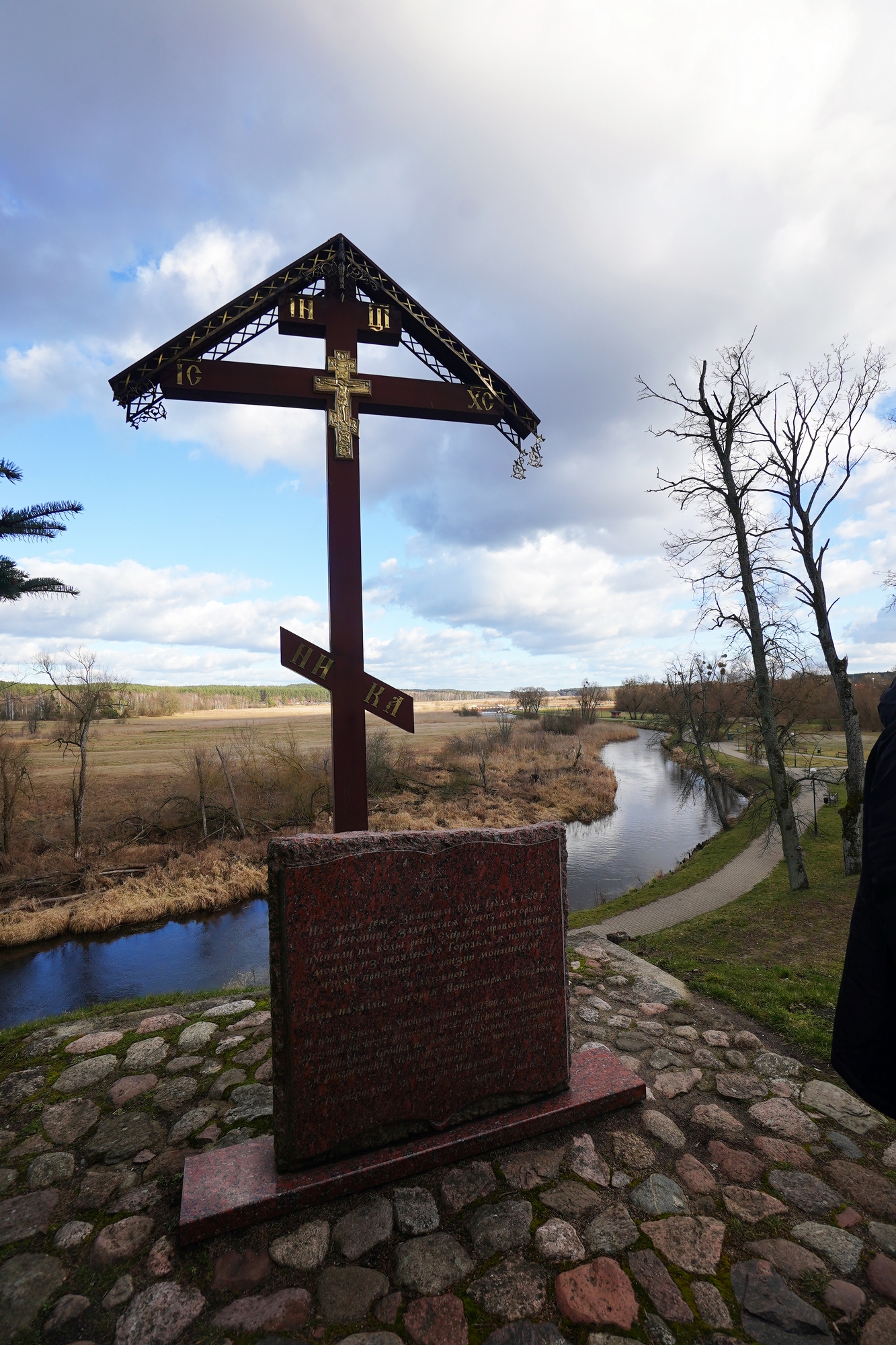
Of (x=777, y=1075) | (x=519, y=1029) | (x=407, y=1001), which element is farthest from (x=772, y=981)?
(x=407, y=1001)

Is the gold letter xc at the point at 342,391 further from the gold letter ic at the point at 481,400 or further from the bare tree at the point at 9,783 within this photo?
the bare tree at the point at 9,783

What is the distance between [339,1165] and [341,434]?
440 centimetres

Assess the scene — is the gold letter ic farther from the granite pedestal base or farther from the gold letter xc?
the granite pedestal base

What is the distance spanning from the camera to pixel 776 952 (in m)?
7.09

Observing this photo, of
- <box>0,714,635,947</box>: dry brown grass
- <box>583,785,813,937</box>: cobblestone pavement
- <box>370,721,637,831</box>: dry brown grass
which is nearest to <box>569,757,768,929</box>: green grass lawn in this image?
<box>583,785,813,937</box>: cobblestone pavement

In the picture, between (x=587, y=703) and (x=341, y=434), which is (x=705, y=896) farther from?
(x=587, y=703)

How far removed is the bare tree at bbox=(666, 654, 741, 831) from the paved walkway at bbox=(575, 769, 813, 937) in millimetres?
3130

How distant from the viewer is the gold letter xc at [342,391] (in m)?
4.48

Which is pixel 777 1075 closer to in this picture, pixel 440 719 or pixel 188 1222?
pixel 188 1222

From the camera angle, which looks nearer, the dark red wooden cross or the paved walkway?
the dark red wooden cross

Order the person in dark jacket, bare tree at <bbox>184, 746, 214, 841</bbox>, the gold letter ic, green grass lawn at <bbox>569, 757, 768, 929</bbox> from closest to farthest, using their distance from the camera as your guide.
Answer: the person in dark jacket, the gold letter ic, green grass lawn at <bbox>569, 757, 768, 929</bbox>, bare tree at <bbox>184, 746, 214, 841</bbox>

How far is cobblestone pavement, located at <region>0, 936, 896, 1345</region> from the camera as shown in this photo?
2.12 m

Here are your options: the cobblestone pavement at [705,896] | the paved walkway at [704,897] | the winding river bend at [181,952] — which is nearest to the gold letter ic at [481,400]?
the paved walkway at [704,897]

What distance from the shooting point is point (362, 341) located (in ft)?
16.1
